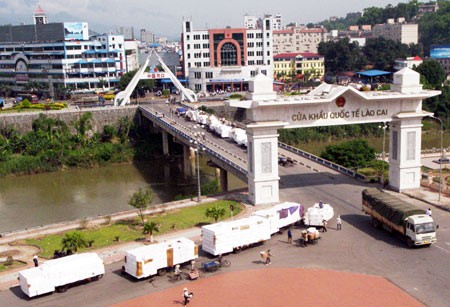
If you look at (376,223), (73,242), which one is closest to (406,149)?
(376,223)

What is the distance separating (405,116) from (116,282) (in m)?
22.6

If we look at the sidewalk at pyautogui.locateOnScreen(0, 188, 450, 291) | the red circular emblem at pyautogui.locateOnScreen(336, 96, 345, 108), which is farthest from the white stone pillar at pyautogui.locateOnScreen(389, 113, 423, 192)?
the red circular emblem at pyautogui.locateOnScreen(336, 96, 345, 108)

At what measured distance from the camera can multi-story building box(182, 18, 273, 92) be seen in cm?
11319

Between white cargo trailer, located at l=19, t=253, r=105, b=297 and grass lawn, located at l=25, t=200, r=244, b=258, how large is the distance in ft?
14.3

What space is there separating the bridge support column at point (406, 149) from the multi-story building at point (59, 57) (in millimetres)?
81911

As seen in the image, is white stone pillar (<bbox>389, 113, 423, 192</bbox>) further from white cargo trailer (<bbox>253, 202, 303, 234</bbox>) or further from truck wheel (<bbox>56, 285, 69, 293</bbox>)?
truck wheel (<bbox>56, 285, 69, 293</bbox>)

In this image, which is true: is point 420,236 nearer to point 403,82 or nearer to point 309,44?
point 403,82

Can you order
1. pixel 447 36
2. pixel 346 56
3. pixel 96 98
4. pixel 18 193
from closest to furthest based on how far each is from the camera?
pixel 18 193, pixel 96 98, pixel 346 56, pixel 447 36

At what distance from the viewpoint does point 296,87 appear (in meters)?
117

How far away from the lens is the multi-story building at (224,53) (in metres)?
113

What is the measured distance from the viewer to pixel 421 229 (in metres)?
28.2

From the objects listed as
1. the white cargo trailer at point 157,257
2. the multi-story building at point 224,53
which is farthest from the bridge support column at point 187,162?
the multi-story building at point 224,53

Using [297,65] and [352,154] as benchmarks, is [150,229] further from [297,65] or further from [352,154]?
[297,65]

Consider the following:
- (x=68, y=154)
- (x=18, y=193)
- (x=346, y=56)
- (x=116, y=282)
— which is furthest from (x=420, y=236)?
(x=346, y=56)
